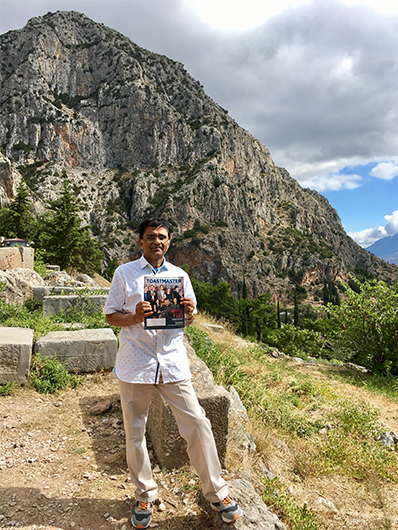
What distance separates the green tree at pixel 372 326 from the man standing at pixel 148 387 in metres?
8.52

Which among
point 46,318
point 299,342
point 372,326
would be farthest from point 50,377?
point 299,342

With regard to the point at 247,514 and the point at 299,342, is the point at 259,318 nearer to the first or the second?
the point at 299,342

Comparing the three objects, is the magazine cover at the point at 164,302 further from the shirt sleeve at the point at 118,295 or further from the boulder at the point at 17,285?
the boulder at the point at 17,285

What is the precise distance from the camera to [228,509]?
2119mm

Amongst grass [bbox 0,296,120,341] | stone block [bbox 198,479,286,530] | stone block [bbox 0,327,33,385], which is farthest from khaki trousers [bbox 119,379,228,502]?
grass [bbox 0,296,120,341]

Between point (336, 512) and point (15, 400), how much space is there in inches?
145

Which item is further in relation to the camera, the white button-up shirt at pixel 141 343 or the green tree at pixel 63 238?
the green tree at pixel 63 238

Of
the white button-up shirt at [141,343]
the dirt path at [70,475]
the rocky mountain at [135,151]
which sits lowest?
the dirt path at [70,475]

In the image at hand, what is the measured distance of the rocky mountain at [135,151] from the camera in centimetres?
6994

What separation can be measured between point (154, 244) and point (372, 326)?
9030 mm

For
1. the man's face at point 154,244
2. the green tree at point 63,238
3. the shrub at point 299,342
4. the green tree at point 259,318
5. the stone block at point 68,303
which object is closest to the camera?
the man's face at point 154,244

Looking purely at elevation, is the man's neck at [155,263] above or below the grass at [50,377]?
above

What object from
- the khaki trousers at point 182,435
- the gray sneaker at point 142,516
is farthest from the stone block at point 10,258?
the gray sneaker at point 142,516

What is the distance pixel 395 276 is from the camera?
356 ft
